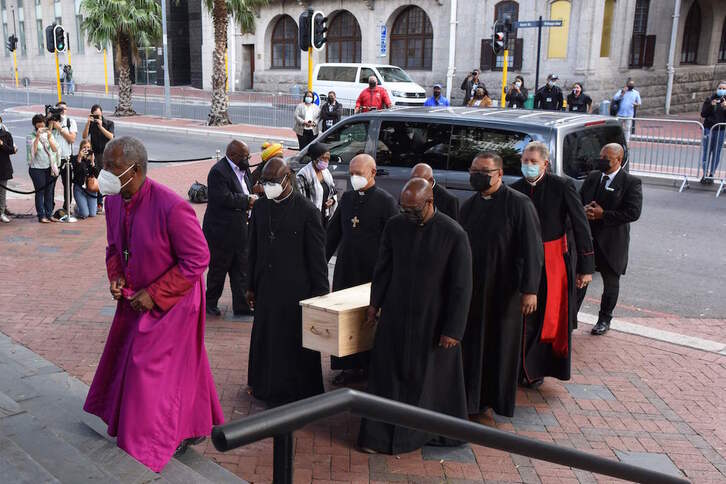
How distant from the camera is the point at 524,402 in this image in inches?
230

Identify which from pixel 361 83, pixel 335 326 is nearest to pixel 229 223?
pixel 335 326

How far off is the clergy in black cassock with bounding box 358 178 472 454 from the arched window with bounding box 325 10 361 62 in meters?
33.6

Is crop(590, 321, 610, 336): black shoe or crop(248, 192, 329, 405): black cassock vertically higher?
crop(248, 192, 329, 405): black cassock

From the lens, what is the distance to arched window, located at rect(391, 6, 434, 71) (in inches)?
1352

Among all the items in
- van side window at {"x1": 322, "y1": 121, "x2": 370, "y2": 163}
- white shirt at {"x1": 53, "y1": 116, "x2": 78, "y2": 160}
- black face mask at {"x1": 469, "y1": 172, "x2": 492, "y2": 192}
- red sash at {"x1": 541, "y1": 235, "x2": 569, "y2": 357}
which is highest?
black face mask at {"x1": 469, "y1": 172, "x2": 492, "y2": 192}

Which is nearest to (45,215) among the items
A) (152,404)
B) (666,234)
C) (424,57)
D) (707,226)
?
(152,404)

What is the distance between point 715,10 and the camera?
33094 mm

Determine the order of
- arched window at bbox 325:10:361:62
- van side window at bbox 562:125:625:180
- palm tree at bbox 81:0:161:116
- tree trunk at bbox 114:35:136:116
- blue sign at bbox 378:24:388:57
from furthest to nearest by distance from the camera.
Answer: arched window at bbox 325:10:361:62 → blue sign at bbox 378:24:388:57 → tree trunk at bbox 114:35:136:116 → palm tree at bbox 81:0:161:116 → van side window at bbox 562:125:625:180

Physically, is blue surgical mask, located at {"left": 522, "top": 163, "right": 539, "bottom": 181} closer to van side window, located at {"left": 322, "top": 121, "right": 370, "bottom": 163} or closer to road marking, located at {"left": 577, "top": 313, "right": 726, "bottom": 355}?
road marking, located at {"left": 577, "top": 313, "right": 726, "bottom": 355}

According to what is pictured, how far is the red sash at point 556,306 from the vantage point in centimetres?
584

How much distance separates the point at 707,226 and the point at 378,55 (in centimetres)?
2572

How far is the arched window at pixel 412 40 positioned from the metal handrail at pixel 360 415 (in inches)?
1285

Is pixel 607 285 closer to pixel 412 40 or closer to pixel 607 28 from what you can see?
pixel 607 28

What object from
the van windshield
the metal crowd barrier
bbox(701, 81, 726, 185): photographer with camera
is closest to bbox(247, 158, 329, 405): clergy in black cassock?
the metal crowd barrier
